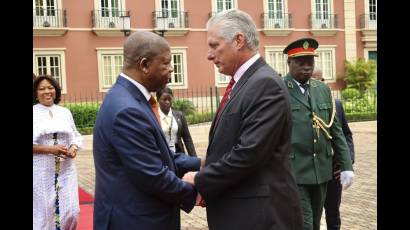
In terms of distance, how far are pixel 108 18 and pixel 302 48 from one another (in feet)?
77.4

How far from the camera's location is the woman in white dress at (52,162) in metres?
5.04

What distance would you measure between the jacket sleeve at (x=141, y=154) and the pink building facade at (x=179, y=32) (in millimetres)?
20540

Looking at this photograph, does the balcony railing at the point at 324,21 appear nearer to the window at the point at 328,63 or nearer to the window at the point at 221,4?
the window at the point at 328,63

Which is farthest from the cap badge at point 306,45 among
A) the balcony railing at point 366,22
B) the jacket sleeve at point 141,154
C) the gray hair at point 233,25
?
the balcony railing at point 366,22

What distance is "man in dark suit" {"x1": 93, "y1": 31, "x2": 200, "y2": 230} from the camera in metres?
2.73

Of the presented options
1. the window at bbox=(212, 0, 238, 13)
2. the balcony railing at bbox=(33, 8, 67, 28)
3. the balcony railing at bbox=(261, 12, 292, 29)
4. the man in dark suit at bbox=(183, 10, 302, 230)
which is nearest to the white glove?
the man in dark suit at bbox=(183, 10, 302, 230)

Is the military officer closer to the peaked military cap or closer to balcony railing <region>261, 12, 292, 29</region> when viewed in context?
the peaked military cap

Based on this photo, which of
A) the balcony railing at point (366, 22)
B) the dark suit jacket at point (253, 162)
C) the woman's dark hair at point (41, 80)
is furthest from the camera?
the balcony railing at point (366, 22)

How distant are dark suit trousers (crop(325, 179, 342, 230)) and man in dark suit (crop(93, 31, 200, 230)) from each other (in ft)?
8.87

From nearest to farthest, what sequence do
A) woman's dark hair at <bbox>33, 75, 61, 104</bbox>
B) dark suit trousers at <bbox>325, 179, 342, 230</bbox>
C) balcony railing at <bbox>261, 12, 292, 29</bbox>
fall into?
Result: 1. woman's dark hair at <bbox>33, 75, 61, 104</bbox>
2. dark suit trousers at <bbox>325, 179, 342, 230</bbox>
3. balcony railing at <bbox>261, 12, 292, 29</bbox>

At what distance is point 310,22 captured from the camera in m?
31.4

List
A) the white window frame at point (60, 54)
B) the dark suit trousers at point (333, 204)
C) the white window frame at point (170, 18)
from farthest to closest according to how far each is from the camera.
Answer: the white window frame at point (170, 18)
the white window frame at point (60, 54)
the dark suit trousers at point (333, 204)
